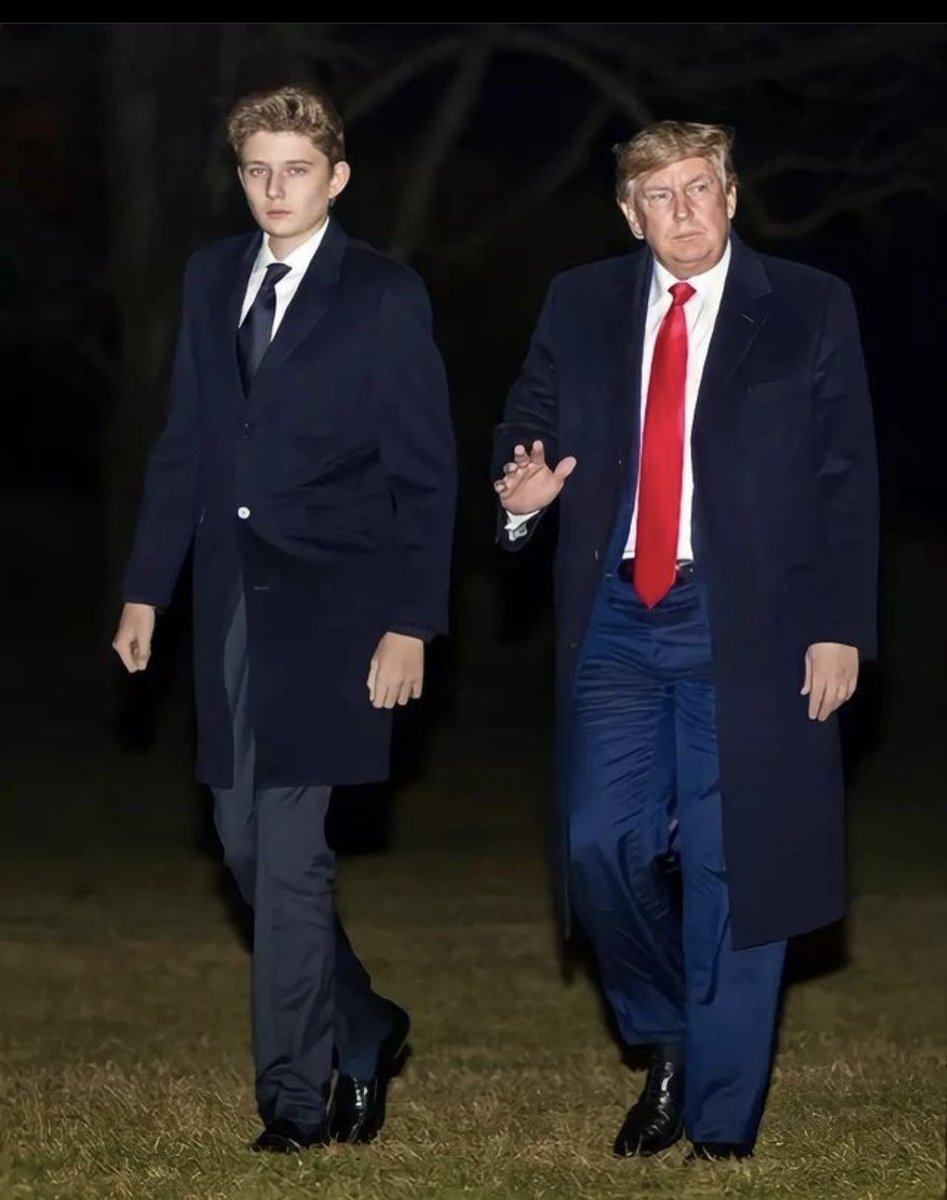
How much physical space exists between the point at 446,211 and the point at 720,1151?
18.2m

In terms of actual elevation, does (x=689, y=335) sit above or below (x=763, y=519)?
above

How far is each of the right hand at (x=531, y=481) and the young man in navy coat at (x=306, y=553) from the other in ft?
0.40

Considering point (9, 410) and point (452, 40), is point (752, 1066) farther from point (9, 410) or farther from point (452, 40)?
point (9, 410)

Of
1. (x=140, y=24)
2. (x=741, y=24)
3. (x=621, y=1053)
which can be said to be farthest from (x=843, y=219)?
(x=621, y=1053)

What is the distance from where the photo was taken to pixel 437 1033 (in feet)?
25.9

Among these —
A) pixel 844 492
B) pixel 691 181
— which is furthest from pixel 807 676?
pixel 691 181

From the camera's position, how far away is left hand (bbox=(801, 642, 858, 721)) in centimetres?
573

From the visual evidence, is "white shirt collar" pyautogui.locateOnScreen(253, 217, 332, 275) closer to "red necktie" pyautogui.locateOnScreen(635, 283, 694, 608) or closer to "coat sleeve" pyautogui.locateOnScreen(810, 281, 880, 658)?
"red necktie" pyautogui.locateOnScreen(635, 283, 694, 608)

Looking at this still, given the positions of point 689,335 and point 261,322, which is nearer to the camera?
point 689,335

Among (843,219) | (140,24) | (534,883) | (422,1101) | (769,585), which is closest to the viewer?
(769,585)

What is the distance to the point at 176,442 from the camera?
603cm

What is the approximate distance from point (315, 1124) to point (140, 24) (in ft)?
37.2

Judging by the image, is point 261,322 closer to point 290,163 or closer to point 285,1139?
point 290,163

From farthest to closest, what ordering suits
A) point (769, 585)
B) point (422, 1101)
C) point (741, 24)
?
point (741, 24) → point (422, 1101) → point (769, 585)
